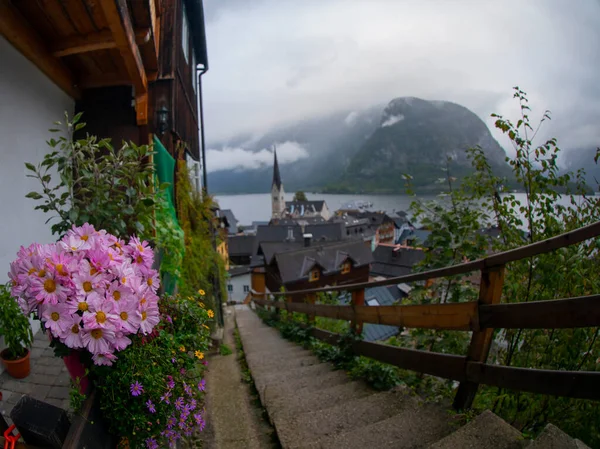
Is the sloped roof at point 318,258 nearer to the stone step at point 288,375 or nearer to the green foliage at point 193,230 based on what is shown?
the green foliage at point 193,230

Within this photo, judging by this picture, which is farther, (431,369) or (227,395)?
(227,395)

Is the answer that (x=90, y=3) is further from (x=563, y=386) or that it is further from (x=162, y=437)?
(x=563, y=386)

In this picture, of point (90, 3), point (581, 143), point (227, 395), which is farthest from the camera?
point (227, 395)

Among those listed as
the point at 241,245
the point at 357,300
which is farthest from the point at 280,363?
the point at 241,245

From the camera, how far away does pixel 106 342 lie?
1.36 m

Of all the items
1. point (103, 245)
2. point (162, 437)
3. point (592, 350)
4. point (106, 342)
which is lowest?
point (162, 437)

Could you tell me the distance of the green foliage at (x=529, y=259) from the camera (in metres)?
1.83

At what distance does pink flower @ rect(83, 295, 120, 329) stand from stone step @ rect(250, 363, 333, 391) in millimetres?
2082

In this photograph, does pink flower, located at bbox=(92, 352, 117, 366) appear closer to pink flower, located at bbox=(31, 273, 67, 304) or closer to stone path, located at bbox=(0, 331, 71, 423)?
pink flower, located at bbox=(31, 273, 67, 304)

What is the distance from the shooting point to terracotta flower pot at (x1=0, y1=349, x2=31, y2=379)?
2.44 meters

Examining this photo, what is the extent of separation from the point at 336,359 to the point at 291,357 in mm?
888

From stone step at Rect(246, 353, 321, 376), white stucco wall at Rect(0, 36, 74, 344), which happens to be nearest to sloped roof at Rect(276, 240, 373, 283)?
stone step at Rect(246, 353, 321, 376)


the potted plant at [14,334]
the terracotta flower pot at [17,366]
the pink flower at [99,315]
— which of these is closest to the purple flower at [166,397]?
the pink flower at [99,315]

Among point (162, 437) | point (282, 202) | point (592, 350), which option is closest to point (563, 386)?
point (592, 350)
